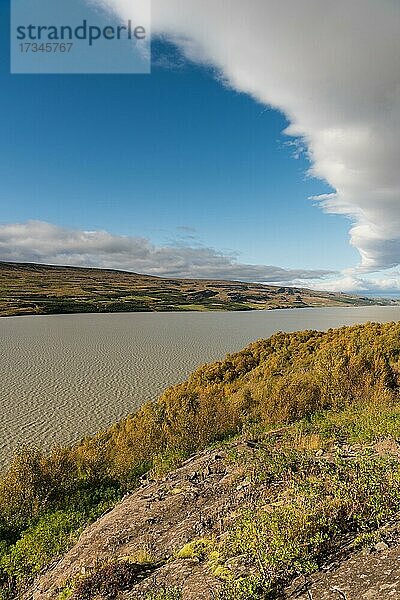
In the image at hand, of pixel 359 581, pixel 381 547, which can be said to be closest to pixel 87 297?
pixel 381 547

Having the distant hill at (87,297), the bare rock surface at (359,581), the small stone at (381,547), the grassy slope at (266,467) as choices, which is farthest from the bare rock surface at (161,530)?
the distant hill at (87,297)

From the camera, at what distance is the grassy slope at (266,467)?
4648 mm

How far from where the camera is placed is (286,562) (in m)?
4.30

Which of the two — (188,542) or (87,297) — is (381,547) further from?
(87,297)

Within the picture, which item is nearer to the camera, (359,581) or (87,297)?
(359,581)

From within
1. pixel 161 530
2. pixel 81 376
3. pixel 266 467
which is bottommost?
pixel 81 376

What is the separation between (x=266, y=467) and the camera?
7.34 m

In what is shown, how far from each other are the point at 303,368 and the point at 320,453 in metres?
9.22

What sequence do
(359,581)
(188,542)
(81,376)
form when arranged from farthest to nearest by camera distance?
(81,376), (188,542), (359,581)

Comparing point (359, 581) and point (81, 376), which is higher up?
point (359, 581)

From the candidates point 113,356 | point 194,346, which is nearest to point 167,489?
point 113,356

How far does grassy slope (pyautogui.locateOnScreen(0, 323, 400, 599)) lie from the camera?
4.65 m

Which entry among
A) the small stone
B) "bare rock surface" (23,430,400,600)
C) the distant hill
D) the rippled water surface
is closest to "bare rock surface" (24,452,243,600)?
"bare rock surface" (23,430,400,600)

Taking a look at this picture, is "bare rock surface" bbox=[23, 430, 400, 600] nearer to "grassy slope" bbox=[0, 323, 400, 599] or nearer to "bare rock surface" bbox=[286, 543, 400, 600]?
"bare rock surface" bbox=[286, 543, 400, 600]
